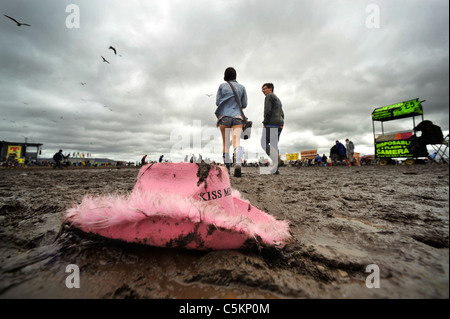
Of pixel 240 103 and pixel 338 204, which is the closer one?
pixel 338 204

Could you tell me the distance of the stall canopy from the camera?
10.4 m

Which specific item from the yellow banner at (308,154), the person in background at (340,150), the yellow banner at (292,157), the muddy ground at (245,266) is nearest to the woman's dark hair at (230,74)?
the muddy ground at (245,266)

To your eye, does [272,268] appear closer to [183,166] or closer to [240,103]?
[183,166]

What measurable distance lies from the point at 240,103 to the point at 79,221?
3.67 m

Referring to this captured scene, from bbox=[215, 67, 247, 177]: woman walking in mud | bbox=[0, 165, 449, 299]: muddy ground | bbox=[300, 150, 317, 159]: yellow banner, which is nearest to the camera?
bbox=[0, 165, 449, 299]: muddy ground

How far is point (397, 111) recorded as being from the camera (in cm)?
1133

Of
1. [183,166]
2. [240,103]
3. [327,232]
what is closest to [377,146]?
[240,103]

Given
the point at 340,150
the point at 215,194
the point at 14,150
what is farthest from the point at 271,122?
the point at 14,150

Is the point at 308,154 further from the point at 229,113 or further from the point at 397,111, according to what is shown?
the point at 229,113

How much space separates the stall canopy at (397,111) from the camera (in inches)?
408

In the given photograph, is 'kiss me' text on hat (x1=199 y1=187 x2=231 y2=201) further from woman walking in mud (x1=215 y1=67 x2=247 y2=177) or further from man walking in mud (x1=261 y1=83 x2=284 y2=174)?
man walking in mud (x1=261 y1=83 x2=284 y2=174)

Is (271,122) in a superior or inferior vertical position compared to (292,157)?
inferior

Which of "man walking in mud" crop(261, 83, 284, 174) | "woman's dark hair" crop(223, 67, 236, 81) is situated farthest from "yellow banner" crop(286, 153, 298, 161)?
"woman's dark hair" crop(223, 67, 236, 81)
